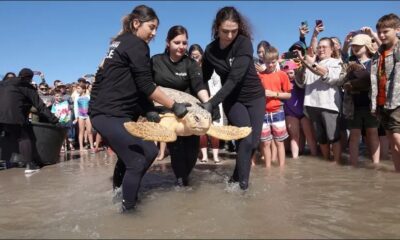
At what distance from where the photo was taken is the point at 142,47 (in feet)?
11.1

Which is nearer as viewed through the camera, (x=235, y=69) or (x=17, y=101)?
(x=235, y=69)

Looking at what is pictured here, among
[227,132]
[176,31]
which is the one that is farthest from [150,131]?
[176,31]

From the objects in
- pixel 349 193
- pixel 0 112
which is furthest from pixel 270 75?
pixel 0 112

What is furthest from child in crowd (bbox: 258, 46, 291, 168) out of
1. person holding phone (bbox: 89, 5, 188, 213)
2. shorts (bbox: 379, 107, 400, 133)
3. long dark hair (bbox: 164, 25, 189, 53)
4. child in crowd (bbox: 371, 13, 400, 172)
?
person holding phone (bbox: 89, 5, 188, 213)

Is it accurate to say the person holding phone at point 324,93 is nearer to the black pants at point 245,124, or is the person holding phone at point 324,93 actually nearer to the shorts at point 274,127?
the shorts at point 274,127

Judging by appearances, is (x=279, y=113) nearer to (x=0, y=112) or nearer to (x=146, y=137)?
(x=146, y=137)

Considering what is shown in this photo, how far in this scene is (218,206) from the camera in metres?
3.55

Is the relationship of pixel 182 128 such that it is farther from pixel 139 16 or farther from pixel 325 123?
pixel 325 123

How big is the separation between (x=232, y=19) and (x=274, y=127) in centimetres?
246

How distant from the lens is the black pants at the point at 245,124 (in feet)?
13.6

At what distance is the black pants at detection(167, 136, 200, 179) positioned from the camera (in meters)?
4.45

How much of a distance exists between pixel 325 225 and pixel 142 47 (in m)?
2.02

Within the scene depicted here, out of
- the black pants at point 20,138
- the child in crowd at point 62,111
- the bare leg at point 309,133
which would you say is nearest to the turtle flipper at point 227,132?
the bare leg at point 309,133

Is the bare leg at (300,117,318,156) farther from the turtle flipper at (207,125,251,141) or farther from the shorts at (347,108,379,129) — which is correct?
the turtle flipper at (207,125,251,141)
